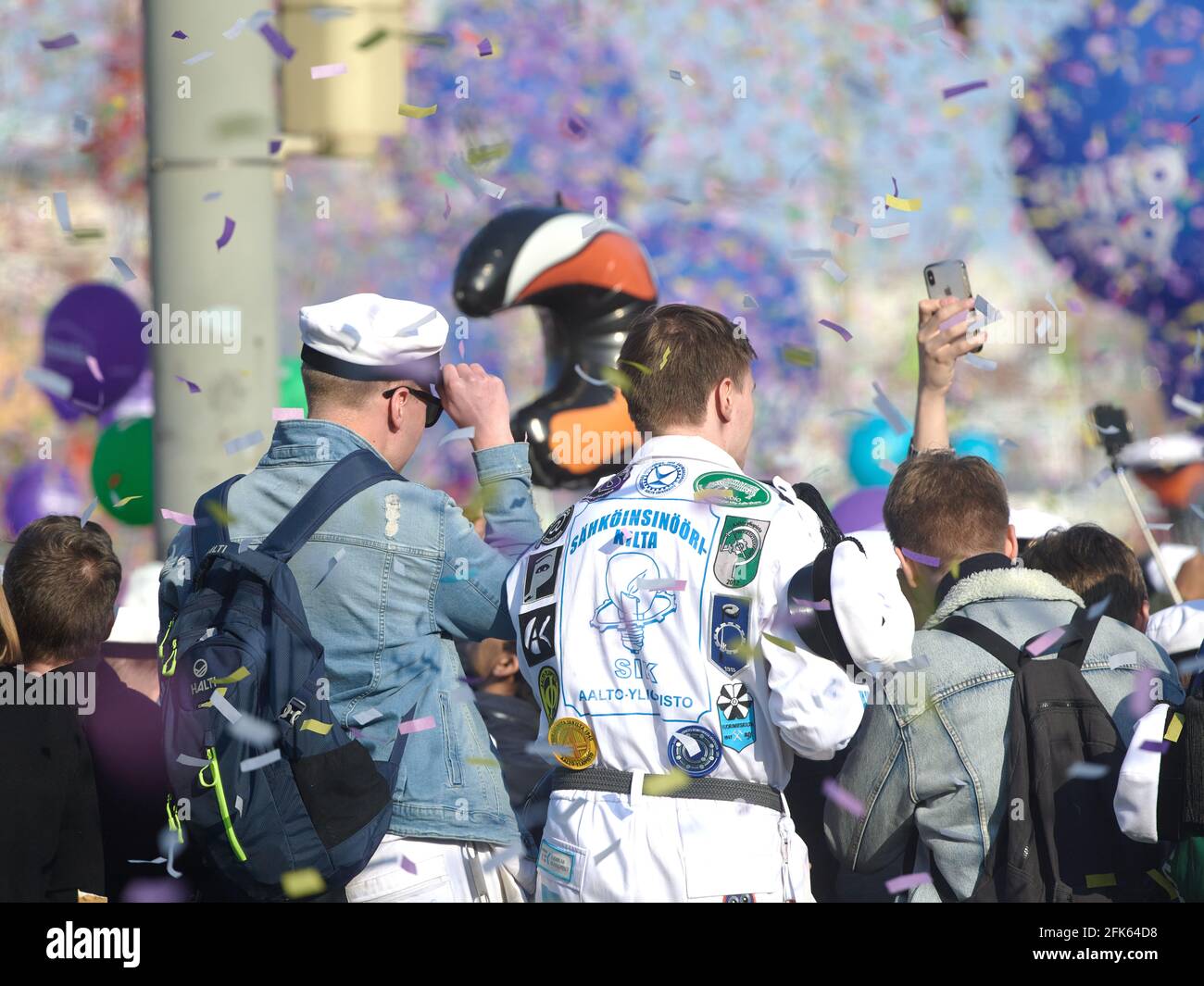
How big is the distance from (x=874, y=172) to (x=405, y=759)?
12.4 metres

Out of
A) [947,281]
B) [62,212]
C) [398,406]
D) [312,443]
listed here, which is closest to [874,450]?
[947,281]

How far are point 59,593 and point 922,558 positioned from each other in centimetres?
186

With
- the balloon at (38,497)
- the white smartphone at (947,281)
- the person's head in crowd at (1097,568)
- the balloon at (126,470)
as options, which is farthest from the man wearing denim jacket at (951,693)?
the balloon at (38,497)

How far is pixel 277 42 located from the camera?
13.5 ft

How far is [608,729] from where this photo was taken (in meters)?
2.51

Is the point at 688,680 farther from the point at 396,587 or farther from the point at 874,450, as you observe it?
the point at 874,450

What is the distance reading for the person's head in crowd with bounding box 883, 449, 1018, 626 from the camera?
310 cm

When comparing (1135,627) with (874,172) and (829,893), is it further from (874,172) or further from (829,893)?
(874,172)

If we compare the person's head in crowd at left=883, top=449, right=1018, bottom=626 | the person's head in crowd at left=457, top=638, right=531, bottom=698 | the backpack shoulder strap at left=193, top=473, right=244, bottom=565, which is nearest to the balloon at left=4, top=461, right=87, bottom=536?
the person's head in crowd at left=457, top=638, right=531, bottom=698

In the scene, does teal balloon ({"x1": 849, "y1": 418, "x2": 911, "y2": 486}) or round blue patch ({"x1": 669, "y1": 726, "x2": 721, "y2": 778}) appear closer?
round blue patch ({"x1": 669, "y1": 726, "x2": 721, "y2": 778})

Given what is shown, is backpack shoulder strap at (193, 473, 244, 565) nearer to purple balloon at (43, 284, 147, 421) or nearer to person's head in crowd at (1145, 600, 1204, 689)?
person's head in crowd at (1145, 600, 1204, 689)

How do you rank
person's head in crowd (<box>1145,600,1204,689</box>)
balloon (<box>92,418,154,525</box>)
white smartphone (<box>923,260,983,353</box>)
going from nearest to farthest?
white smartphone (<box>923,260,983,353</box>), person's head in crowd (<box>1145,600,1204,689</box>), balloon (<box>92,418,154,525</box>)

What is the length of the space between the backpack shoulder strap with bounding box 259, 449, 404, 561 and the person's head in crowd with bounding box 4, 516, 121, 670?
71 cm

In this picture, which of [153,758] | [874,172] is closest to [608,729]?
[153,758]
